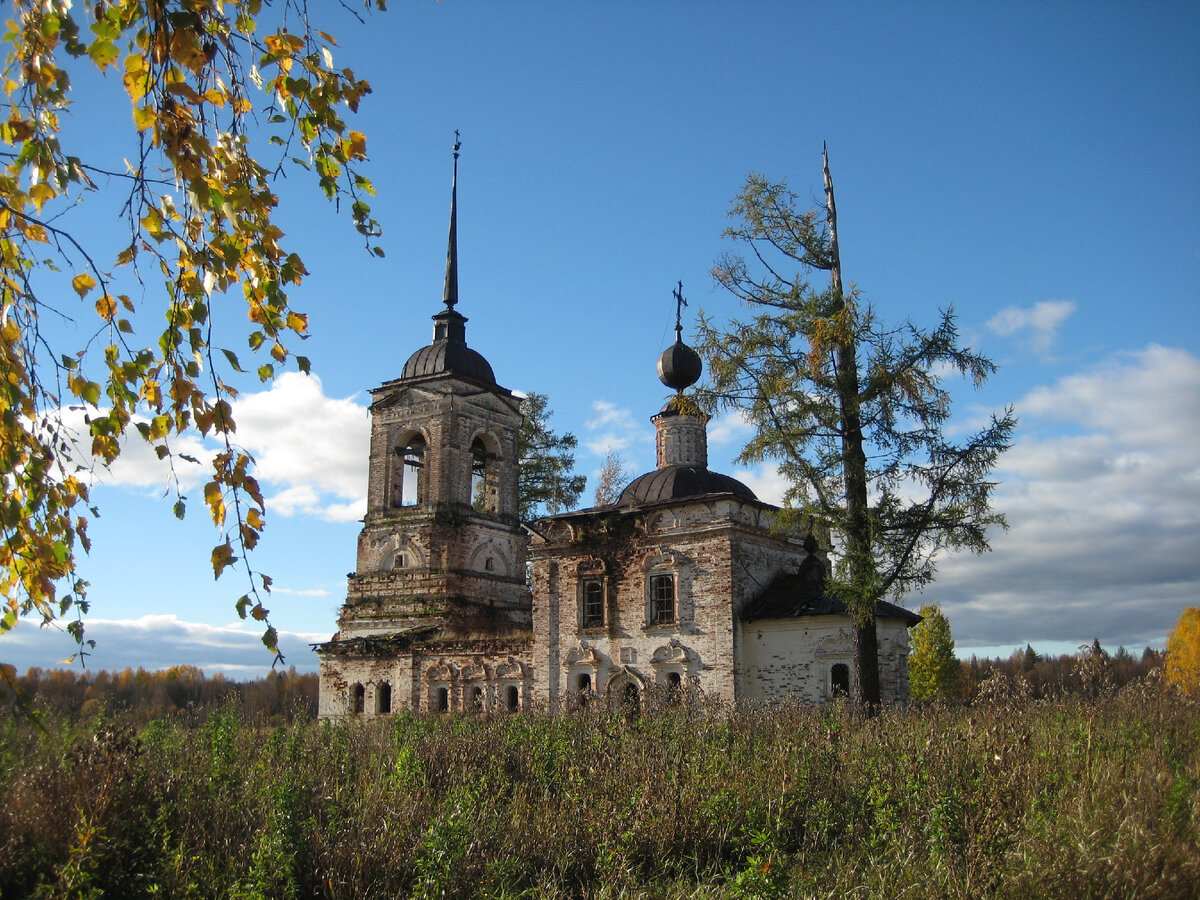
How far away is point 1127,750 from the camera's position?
7320 mm

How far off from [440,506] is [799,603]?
10583mm

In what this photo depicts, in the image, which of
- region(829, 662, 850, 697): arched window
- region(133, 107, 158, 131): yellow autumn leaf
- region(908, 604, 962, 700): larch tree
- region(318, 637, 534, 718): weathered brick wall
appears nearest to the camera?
region(133, 107, 158, 131): yellow autumn leaf

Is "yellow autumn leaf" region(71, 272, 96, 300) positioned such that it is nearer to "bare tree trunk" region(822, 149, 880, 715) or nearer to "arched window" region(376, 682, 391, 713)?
"bare tree trunk" region(822, 149, 880, 715)

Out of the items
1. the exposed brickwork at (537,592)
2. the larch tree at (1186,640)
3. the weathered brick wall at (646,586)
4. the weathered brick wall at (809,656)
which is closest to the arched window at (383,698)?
the exposed brickwork at (537,592)

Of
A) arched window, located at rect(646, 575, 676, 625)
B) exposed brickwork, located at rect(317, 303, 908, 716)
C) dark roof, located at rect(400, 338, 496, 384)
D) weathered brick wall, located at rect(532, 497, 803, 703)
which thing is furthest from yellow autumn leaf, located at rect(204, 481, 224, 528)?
dark roof, located at rect(400, 338, 496, 384)

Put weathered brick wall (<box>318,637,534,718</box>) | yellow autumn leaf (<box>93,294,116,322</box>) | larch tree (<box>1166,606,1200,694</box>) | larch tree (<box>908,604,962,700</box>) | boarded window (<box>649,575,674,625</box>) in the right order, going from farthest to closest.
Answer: larch tree (<box>1166,606,1200,694</box>), larch tree (<box>908,604,962,700</box>), weathered brick wall (<box>318,637,534,718</box>), boarded window (<box>649,575,674,625</box>), yellow autumn leaf (<box>93,294,116,322</box>)

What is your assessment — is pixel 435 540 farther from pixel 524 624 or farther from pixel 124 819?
pixel 124 819

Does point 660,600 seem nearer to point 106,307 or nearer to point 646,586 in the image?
point 646,586

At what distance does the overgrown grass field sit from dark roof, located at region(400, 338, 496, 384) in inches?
717

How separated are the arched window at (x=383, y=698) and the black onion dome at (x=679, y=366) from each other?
406 inches

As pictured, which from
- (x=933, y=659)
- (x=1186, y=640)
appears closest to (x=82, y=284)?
(x=933, y=659)

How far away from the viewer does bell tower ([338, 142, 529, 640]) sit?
81.1 feet

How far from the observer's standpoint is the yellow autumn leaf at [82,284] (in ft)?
10.9

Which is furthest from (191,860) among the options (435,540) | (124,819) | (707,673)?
(435,540)
